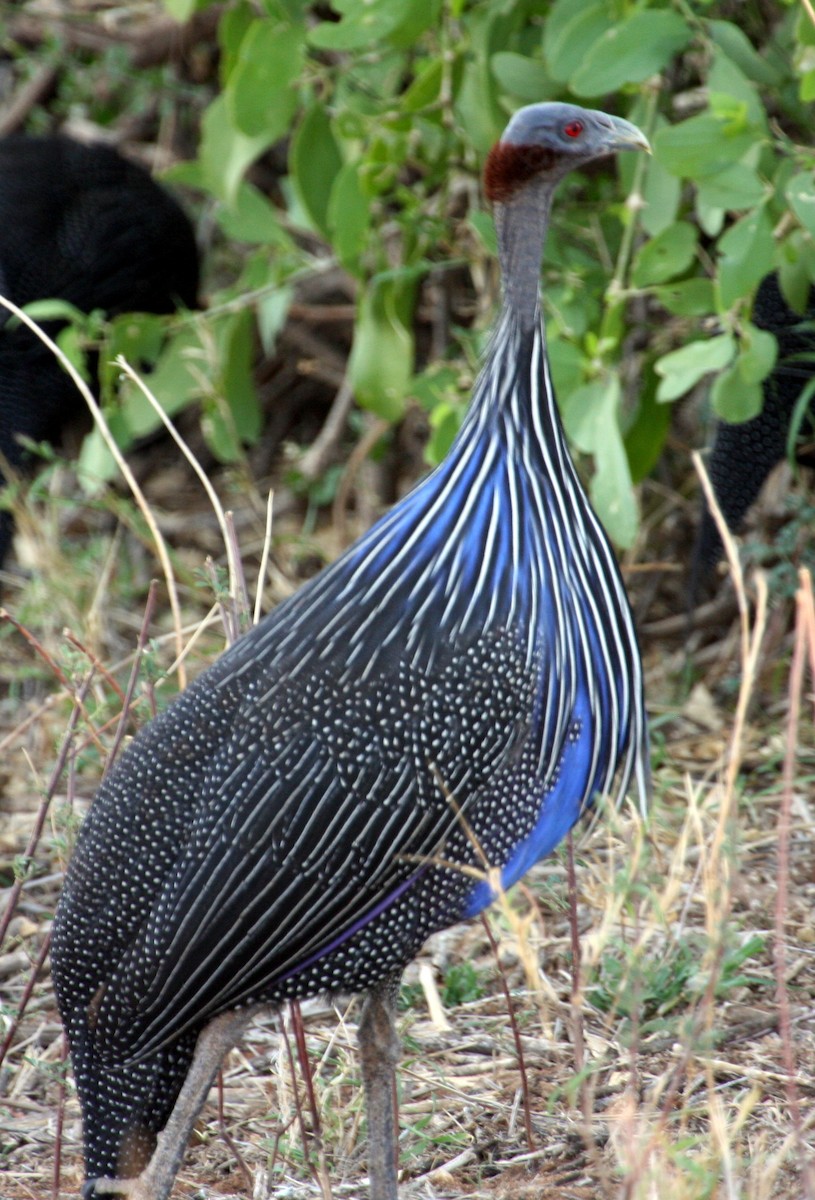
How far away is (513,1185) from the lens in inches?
86.8

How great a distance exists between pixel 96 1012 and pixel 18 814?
67.6 inches

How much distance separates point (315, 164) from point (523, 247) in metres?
1.61

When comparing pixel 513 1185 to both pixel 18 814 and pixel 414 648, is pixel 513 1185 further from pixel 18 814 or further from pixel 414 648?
pixel 18 814

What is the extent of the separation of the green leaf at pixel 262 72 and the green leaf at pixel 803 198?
3.70ft

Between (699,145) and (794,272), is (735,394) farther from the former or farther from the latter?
(699,145)

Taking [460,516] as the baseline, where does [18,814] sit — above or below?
below

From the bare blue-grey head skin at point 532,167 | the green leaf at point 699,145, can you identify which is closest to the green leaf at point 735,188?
the green leaf at point 699,145

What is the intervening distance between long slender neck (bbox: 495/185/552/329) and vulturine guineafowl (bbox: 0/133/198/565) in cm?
194

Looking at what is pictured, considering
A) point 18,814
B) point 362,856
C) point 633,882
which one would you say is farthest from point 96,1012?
point 18,814

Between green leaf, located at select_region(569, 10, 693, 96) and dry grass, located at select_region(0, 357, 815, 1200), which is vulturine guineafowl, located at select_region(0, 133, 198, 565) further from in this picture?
green leaf, located at select_region(569, 10, 693, 96)

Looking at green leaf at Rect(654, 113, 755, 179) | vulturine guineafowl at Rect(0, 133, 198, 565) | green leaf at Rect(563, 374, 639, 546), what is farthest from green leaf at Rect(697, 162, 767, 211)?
vulturine guineafowl at Rect(0, 133, 198, 565)

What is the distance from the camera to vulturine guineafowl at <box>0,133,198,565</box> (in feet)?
13.4

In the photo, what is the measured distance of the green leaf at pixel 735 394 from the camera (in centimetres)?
→ 305

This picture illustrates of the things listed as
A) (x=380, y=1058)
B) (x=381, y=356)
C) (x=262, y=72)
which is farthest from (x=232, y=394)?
(x=380, y=1058)
